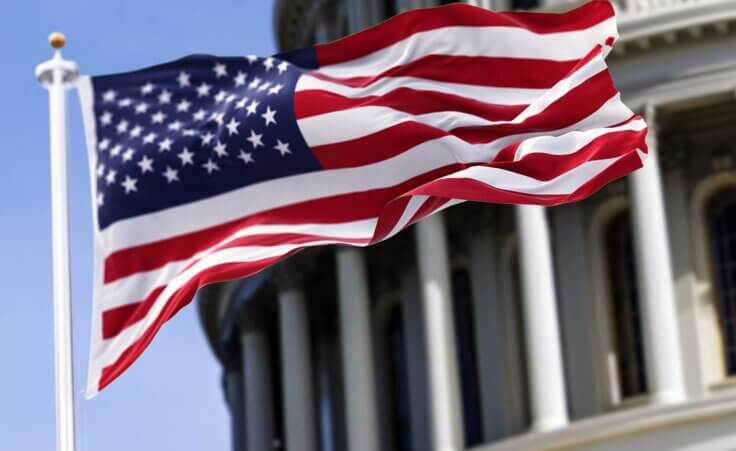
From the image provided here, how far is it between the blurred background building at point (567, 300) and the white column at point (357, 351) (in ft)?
0.13

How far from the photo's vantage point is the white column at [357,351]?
53062 millimetres

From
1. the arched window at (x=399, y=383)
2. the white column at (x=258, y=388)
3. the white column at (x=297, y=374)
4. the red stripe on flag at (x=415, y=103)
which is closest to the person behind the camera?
the red stripe on flag at (x=415, y=103)

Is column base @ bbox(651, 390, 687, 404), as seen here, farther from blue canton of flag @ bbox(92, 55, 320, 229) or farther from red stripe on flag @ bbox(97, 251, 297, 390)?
red stripe on flag @ bbox(97, 251, 297, 390)

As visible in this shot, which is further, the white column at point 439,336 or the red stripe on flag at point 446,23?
the white column at point 439,336

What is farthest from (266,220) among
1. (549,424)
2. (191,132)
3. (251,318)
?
(251,318)

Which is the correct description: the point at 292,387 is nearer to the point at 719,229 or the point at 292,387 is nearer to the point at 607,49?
the point at 719,229

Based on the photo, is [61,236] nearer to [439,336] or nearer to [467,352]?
[439,336]

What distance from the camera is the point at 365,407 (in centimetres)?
5316

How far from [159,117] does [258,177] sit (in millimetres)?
1077

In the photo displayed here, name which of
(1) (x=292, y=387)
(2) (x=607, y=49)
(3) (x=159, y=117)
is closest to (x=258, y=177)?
(3) (x=159, y=117)

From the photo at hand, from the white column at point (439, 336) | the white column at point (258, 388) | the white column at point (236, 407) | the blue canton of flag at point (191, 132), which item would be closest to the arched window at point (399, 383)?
the white column at point (439, 336)

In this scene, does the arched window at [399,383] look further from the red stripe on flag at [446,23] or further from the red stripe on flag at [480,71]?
the red stripe on flag at [480,71]

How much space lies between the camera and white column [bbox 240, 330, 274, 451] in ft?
202

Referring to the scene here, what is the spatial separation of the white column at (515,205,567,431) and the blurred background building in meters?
0.04
